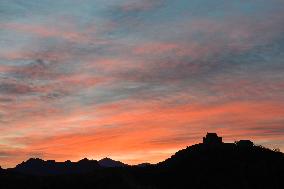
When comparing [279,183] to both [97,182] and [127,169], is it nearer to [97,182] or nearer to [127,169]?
[127,169]

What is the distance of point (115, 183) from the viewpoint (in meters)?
65.6

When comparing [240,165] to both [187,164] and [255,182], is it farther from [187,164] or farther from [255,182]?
[187,164]

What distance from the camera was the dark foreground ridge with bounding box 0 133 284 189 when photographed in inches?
2596

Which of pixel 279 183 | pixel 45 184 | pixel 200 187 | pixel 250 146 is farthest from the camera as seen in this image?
pixel 250 146

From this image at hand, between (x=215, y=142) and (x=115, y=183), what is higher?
(x=215, y=142)

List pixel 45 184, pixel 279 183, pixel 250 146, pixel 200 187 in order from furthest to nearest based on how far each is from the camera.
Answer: pixel 250 146
pixel 279 183
pixel 200 187
pixel 45 184

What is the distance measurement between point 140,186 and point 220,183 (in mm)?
15229

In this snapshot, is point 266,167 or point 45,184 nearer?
point 45,184

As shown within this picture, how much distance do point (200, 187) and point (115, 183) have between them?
51.5 feet

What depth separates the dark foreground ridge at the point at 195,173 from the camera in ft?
216

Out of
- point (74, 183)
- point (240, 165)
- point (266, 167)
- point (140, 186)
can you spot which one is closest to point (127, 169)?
point (140, 186)

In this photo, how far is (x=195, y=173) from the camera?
7438 centimetres

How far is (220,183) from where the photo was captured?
7125 cm

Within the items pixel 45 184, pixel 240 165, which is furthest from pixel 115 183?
pixel 240 165
